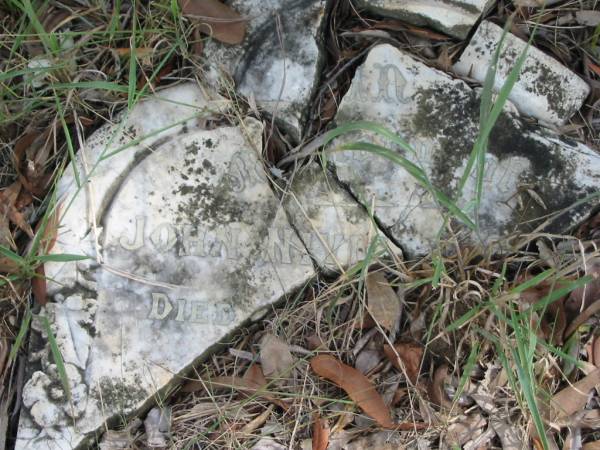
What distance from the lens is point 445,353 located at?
1797 mm

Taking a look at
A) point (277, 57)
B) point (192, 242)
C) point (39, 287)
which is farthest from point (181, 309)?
point (277, 57)

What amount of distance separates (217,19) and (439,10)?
658 millimetres

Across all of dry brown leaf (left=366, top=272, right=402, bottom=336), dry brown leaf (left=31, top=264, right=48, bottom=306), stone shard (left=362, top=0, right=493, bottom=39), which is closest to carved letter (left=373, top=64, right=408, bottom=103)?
stone shard (left=362, top=0, right=493, bottom=39)

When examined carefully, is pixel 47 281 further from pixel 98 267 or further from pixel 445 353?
pixel 445 353

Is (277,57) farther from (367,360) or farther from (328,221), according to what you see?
(367,360)

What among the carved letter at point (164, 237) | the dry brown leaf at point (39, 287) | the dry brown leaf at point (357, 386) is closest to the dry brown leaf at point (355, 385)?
the dry brown leaf at point (357, 386)

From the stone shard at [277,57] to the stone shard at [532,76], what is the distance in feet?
1.56

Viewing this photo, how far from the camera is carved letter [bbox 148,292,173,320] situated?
1775 mm

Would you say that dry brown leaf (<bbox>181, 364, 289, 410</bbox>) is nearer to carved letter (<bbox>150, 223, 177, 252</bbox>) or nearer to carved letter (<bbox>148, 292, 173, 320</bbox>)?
carved letter (<bbox>148, 292, 173, 320</bbox>)

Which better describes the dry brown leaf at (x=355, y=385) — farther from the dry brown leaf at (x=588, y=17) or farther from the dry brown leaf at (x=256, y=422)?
the dry brown leaf at (x=588, y=17)

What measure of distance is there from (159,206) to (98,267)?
0.77ft

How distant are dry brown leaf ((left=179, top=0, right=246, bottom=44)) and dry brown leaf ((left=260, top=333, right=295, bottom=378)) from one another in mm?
877

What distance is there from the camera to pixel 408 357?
180 centimetres

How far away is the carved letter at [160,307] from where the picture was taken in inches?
69.9
